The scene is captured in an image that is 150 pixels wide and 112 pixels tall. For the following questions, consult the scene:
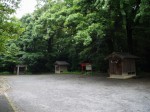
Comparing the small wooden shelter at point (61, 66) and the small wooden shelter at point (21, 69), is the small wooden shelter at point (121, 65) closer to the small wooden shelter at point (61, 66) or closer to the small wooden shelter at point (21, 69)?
the small wooden shelter at point (61, 66)

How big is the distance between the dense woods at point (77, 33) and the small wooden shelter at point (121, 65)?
2737 millimetres

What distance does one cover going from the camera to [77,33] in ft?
65.3

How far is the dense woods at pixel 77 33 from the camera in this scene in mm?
16920

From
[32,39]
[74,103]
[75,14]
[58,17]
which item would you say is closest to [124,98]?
[74,103]

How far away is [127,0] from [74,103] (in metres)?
10.4

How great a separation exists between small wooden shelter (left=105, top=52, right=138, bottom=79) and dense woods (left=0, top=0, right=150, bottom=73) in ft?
8.98

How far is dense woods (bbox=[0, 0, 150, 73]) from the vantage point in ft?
55.5

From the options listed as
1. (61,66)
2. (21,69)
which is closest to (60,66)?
(61,66)

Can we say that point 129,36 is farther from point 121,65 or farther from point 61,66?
point 61,66

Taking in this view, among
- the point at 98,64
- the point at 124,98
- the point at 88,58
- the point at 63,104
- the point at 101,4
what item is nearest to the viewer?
the point at 63,104

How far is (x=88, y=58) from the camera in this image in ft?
111

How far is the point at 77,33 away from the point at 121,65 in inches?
221

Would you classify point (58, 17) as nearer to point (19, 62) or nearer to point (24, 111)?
point (19, 62)

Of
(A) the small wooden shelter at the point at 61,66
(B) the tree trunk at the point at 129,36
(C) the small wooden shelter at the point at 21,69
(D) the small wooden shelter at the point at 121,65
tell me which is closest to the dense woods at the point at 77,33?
(B) the tree trunk at the point at 129,36
